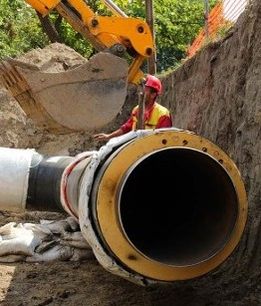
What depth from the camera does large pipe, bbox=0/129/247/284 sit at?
309 cm

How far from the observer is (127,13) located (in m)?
25.0

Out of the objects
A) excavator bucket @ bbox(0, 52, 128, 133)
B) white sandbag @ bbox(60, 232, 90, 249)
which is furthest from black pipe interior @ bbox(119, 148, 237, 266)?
excavator bucket @ bbox(0, 52, 128, 133)

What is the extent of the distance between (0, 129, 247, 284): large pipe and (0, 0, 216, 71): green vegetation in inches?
543

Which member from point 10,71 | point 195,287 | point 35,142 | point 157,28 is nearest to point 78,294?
point 195,287

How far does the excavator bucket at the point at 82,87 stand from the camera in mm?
6492

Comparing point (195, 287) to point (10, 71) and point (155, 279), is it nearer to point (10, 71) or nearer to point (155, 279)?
point (155, 279)

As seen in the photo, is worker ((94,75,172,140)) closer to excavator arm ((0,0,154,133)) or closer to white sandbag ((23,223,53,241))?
excavator arm ((0,0,154,133))

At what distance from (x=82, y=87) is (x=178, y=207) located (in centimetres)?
306

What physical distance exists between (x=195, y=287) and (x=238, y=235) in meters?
1.02

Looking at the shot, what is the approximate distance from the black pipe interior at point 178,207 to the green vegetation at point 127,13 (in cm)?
1379

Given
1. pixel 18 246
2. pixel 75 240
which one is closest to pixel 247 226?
pixel 75 240

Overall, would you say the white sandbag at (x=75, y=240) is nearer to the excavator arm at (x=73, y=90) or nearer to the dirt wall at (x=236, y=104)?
the excavator arm at (x=73, y=90)

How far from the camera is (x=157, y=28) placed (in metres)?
26.7

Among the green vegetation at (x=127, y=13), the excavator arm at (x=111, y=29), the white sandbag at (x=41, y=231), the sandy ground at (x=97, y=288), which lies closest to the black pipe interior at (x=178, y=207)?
the sandy ground at (x=97, y=288)
